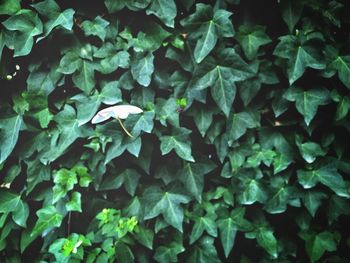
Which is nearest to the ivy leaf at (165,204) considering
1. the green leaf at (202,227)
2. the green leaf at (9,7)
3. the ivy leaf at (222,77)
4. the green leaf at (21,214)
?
the green leaf at (202,227)

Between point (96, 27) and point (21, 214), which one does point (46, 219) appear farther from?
point (96, 27)

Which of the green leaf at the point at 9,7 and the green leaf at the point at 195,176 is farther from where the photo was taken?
the green leaf at the point at 195,176

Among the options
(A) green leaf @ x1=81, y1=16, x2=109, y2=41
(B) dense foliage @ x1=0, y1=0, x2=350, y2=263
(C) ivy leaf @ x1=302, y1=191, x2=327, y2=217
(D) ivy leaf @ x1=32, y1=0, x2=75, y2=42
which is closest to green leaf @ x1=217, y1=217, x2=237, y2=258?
(B) dense foliage @ x1=0, y1=0, x2=350, y2=263

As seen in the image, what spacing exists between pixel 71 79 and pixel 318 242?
5.30ft

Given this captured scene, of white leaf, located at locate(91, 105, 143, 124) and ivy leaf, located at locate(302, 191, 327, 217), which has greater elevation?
white leaf, located at locate(91, 105, 143, 124)

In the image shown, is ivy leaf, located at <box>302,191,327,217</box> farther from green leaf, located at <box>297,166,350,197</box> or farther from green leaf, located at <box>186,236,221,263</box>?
green leaf, located at <box>186,236,221,263</box>

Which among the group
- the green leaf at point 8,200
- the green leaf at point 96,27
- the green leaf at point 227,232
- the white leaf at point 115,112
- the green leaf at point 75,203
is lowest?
the green leaf at point 227,232

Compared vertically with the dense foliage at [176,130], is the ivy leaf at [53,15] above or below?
above

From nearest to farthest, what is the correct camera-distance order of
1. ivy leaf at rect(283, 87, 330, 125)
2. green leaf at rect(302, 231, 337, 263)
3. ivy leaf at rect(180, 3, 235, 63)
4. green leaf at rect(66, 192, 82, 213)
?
ivy leaf at rect(180, 3, 235, 63) < ivy leaf at rect(283, 87, 330, 125) < green leaf at rect(66, 192, 82, 213) < green leaf at rect(302, 231, 337, 263)

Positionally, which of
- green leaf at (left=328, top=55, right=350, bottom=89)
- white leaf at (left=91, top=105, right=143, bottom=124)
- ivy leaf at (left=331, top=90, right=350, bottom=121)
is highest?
green leaf at (left=328, top=55, right=350, bottom=89)

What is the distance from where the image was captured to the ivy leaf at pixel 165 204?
190 centimetres

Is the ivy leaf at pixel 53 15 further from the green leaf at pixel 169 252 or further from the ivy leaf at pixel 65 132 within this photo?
the green leaf at pixel 169 252

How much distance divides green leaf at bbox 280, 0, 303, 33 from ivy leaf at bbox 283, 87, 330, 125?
12.4 inches

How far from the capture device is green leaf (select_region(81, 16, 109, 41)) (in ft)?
5.74
